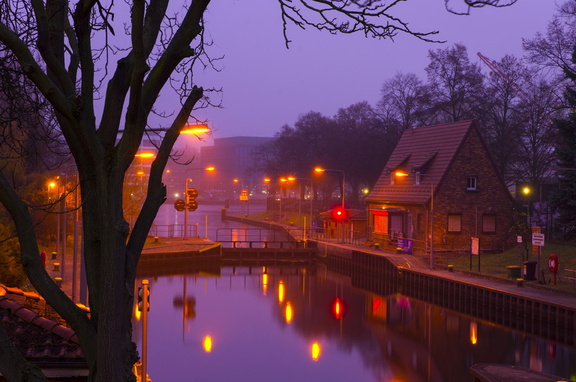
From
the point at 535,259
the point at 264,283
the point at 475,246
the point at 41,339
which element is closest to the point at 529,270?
the point at 475,246

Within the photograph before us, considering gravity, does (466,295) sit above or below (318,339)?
above

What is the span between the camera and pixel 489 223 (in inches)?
2099

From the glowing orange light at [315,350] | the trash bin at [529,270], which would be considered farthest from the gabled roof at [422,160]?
the glowing orange light at [315,350]

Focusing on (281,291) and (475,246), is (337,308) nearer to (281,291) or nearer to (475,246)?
(281,291)

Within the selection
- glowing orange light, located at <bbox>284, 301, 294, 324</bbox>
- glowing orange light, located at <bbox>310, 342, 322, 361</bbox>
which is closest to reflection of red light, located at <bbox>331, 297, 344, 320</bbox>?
glowing orange light, located at <bbox>284, 301, 294, 324</bbox>

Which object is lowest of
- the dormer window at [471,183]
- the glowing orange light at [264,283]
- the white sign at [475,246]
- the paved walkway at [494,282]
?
the glowing orange light at [264,283]

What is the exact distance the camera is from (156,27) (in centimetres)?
565

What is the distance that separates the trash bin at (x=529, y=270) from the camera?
122ft

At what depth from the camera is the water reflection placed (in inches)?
1110

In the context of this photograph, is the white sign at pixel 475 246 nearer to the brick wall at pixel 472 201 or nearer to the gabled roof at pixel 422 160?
the gabled roof at pixel 422 160

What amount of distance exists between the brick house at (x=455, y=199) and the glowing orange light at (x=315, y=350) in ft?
65.3

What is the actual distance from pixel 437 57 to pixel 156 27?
66242 millimetres

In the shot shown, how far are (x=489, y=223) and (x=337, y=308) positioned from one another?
16.9 meters

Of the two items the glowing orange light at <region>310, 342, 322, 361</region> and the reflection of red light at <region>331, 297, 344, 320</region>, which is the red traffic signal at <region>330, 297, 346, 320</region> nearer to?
the reflection of red light at <region>331, 297, 344, 320</region>
